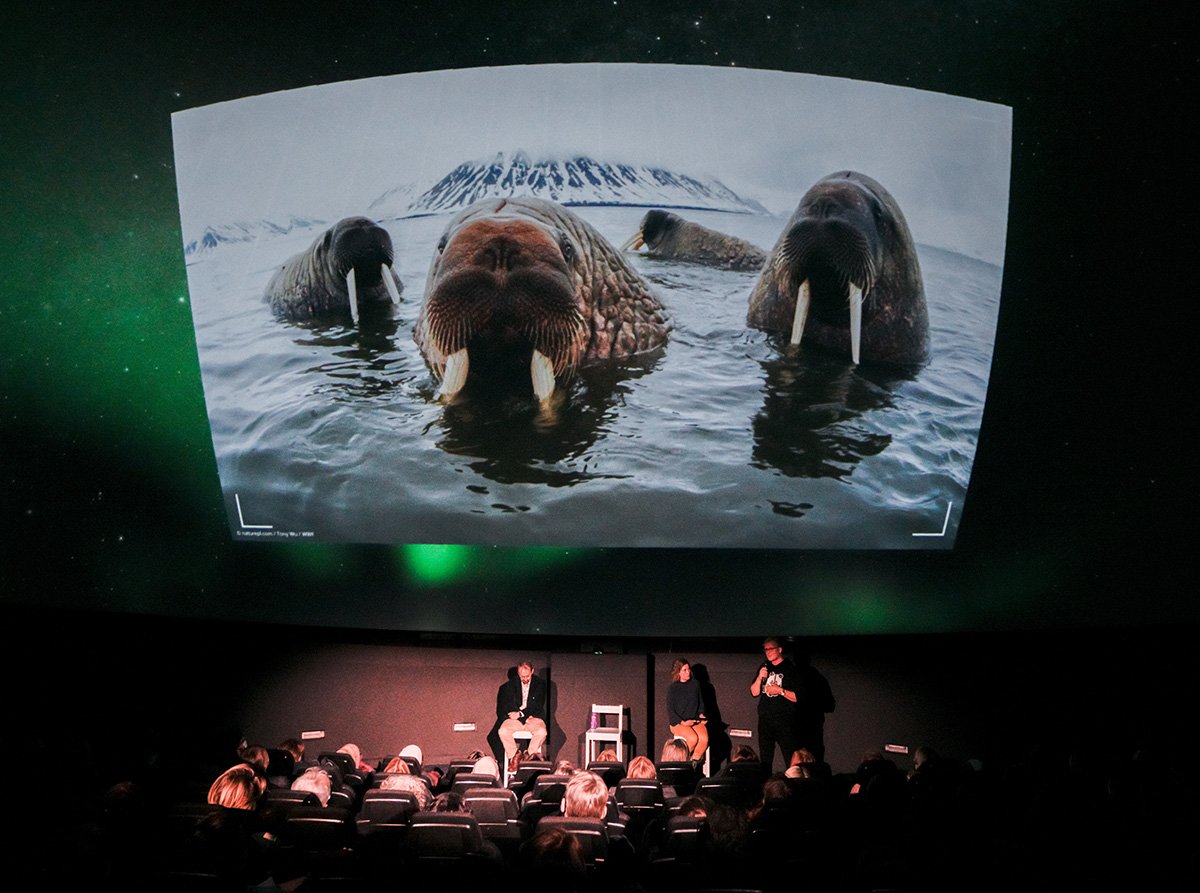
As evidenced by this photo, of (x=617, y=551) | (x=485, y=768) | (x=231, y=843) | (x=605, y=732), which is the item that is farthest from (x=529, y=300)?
(x=231, y=843)

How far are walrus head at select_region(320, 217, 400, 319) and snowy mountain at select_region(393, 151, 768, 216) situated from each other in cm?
40

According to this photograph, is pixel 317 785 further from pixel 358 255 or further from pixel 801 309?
pixel 801 309

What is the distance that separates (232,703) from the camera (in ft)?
Result: 28.3

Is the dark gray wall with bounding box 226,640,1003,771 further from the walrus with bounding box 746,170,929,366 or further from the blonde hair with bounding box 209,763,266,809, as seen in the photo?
the blonde hair with bounding box 209,763,266,809

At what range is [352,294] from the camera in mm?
7012

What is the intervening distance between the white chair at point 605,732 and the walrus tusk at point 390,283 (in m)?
3.79

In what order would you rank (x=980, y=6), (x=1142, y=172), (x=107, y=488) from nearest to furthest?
(x=980, y=6) → (x=1142, y=172) → (x=107, y=488)

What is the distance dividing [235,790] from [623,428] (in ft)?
12.3

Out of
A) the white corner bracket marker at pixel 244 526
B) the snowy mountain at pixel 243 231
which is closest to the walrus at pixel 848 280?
the snowy mountain at pixel 243 231

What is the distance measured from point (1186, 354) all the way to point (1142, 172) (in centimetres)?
141

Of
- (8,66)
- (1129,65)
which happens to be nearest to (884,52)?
(1129,65)

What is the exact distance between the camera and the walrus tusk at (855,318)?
685cm

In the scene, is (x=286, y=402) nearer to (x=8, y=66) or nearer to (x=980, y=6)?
(x=8, y=66)

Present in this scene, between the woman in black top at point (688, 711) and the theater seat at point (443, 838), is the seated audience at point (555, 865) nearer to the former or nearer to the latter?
the theater seat at point (443, 838)
